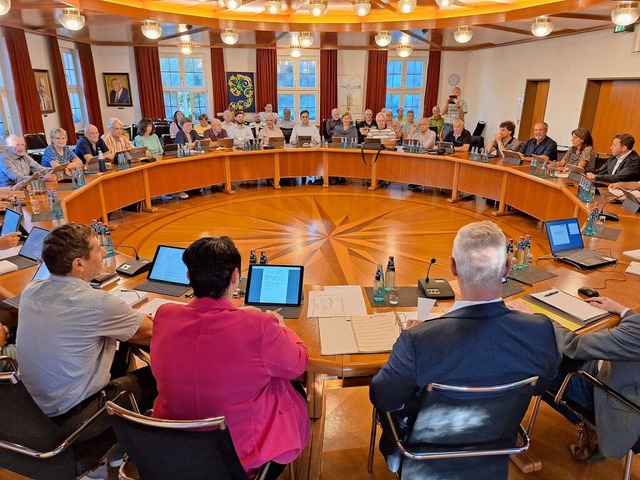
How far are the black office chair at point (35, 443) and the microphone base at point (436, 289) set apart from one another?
66.2 inches

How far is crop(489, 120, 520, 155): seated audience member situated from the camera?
22.0ft

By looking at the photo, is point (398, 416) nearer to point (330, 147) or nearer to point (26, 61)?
point (330, 147)

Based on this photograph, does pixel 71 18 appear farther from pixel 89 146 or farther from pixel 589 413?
pixel 589 413

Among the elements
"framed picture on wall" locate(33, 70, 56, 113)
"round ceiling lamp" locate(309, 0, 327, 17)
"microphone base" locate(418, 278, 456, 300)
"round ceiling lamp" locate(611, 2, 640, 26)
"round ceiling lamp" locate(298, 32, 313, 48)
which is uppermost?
"round ceiling lamp" locate(309, 0, 327, 17)

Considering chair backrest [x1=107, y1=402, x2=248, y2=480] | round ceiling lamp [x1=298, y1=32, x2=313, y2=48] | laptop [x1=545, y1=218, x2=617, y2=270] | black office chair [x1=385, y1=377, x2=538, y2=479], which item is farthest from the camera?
round ceiling lamp [x1=298, y1=32, x2=313, y2=48]

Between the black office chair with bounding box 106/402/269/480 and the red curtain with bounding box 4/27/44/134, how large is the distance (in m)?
8.64

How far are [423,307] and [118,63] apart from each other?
11184 mm

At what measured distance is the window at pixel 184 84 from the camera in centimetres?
1141

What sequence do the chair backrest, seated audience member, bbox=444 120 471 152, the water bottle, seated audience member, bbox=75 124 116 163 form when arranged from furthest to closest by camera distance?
seated audience member, bbox=444 120 471 152 → seated audience member, bbox=75 124 116 163 → the water bottle → the chair backrest

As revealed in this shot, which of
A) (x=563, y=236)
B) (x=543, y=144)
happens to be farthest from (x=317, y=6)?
(x=563, y=236)

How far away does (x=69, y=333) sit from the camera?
5.36ft

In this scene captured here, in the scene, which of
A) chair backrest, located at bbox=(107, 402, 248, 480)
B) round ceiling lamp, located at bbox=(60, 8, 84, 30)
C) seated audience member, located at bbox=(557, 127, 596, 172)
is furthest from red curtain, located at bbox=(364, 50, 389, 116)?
chair backrest, located at bbox=(107, 402, 248, 480)

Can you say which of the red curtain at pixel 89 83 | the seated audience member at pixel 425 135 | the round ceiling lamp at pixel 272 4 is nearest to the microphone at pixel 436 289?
the round ceiling lamp at pixel 272 4

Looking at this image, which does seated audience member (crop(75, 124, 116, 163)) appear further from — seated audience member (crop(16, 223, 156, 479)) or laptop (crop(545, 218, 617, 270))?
laptop (crop(545, 218, 617, 270))
